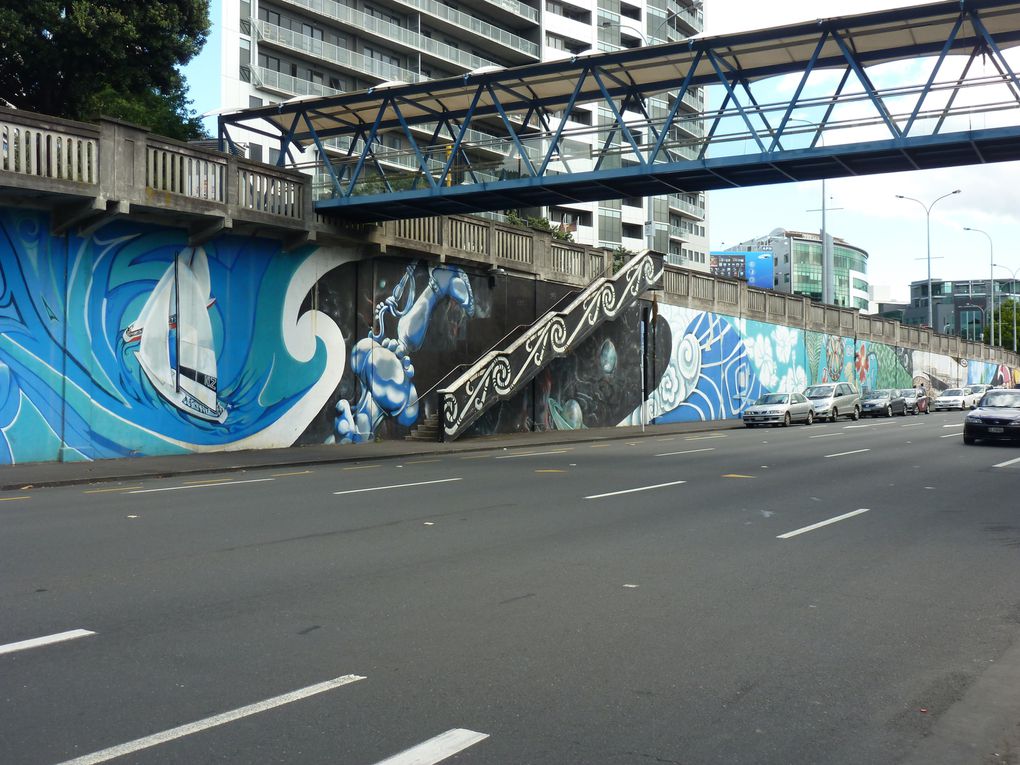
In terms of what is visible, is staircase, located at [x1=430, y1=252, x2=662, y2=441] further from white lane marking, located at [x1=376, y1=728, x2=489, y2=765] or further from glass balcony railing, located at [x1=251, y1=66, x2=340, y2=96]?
glass balcony railing, located at [x1=251, y1=66, x2=340, y2=96]

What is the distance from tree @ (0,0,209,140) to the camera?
27062 millimetres

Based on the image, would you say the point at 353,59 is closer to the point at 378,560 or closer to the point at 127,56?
the point at 127,56

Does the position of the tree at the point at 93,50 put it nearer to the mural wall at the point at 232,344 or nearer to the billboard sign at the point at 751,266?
the mural wall at the point at 232,344

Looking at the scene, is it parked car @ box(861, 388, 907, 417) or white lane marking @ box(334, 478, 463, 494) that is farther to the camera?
parked car @ box(861, 388, 907, 417)

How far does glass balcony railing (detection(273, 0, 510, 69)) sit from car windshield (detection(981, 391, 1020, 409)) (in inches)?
1580

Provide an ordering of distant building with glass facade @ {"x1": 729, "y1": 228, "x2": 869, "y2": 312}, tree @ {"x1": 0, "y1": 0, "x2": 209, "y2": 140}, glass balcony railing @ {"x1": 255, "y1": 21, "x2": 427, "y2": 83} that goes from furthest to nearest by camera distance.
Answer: distant building with glass facade @ {"x1": 729, "y1": 228, "x2": 869, "y2": 312} < glass balcony railing @ {"x1": 255, "y1": 21, "x2": 427, "y2": 83} < tree @ {"x1": 0, "y1": 0, "x2": 209, "y2": 140}

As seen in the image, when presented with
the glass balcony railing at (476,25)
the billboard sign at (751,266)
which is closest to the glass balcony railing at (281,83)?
the glass balcony railing at (476,25)

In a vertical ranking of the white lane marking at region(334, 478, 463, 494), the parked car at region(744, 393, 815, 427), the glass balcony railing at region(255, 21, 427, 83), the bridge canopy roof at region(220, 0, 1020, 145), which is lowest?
the white lane marking at region(334, 478, 463, 494)

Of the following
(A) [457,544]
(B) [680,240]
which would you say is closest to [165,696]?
(A) [457,544]

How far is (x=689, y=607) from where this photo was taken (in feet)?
23.1

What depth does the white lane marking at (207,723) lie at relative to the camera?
13.4 feet

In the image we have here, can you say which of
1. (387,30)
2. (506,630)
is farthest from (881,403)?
(506,630)

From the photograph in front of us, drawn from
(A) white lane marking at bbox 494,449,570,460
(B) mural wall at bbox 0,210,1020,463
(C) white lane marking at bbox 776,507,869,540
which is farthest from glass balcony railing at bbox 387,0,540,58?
(C) white lane marking at bbox 776,507,869,540

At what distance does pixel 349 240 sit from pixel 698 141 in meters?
9.09
